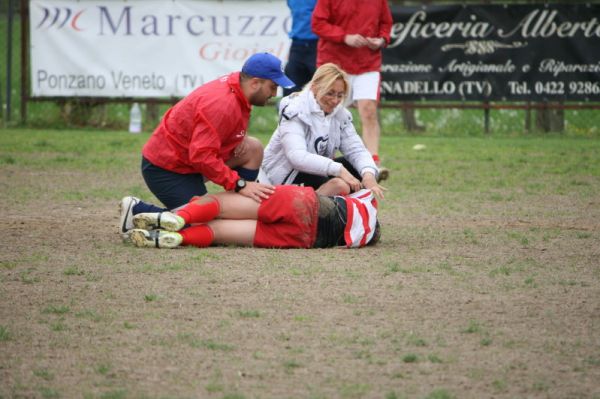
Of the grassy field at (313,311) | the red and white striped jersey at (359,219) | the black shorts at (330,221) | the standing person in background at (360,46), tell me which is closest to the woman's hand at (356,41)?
the standing person in background at (360,46)

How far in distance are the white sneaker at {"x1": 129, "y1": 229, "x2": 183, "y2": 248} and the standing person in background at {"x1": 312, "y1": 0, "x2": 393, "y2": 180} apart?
4017 millimetres

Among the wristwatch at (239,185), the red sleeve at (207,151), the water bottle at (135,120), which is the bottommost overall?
the wristwatch at (239,185)

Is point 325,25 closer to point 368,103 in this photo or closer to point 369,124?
point 368,103

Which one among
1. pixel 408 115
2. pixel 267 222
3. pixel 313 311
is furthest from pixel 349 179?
pixel 408 115

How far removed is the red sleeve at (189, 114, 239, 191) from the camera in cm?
617

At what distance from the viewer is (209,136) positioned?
618cm

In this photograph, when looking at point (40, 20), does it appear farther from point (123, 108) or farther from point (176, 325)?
point (176, 325)

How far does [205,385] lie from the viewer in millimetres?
3666

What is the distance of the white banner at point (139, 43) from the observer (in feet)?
51.4

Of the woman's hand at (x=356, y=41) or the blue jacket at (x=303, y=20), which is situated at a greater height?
the blue jacket at (x=303, y=20)

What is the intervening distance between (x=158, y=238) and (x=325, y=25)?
4.37m

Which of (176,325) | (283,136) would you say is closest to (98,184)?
(283,136)

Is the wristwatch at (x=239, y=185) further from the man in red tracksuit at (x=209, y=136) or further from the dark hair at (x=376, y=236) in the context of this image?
the dark hair at (x=376, y=236)

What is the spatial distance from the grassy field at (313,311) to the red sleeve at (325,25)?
224 cm
